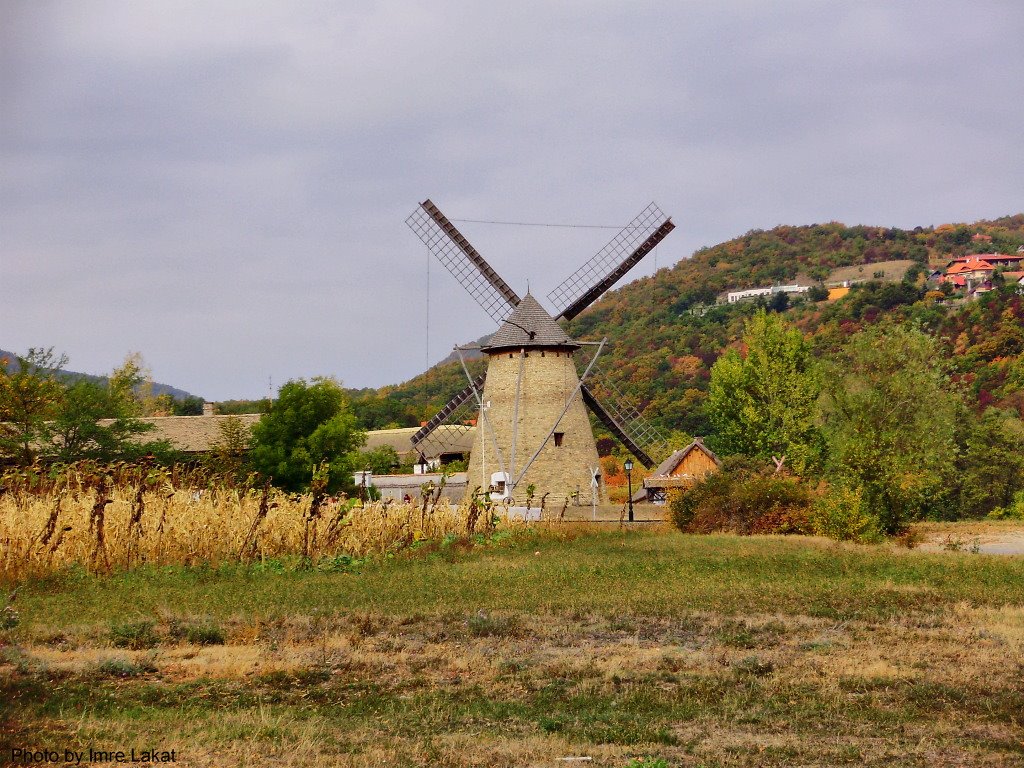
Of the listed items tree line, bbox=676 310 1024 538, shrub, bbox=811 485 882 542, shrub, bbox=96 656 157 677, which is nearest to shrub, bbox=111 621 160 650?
shrub, bbox=96 656 157 677

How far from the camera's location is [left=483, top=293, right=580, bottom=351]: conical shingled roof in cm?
4041

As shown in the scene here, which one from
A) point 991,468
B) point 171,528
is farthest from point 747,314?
point 171,528

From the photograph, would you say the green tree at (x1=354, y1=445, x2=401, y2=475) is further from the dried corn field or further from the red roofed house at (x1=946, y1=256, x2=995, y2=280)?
the red roofed house at (x1=946, y1=256, x2=995, y2=280)

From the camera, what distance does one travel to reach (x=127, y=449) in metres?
38.0

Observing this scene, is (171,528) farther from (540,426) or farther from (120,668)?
(540,426)

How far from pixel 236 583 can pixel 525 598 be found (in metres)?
4.74

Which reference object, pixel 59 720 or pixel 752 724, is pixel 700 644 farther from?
pixel 59 720

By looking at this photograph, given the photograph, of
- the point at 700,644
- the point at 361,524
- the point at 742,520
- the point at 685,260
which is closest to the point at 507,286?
the point at 742,520

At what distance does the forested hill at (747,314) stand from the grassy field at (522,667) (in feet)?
180

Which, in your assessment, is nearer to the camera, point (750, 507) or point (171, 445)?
point (750, 507)

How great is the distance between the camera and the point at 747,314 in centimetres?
10138

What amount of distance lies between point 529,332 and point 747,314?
6473cm

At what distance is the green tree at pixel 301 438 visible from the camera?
4066 cm

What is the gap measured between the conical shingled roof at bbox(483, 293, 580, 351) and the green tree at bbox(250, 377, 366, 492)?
6.58 meters
